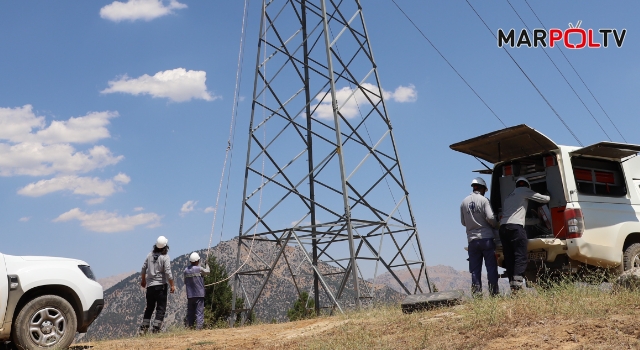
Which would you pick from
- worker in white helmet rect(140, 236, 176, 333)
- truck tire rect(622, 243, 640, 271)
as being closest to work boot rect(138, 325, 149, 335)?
worker in white helmet rect(140, 236, 176, 333)

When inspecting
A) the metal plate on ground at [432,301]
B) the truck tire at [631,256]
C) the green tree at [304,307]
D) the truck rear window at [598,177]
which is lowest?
the green tree at [304,307]

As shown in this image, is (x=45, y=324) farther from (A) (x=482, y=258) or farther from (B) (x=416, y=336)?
(A) (x=482, y=258)

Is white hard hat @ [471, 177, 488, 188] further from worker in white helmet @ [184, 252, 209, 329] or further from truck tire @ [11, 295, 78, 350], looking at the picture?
truck tire @ [11, 295, 78, 350]

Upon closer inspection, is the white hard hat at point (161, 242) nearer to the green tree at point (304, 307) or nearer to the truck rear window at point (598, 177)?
the green tree at point (304, 307)

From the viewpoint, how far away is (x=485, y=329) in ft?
21.3

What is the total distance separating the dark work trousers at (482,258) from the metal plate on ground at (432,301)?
34.7 inches

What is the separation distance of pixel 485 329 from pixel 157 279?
6888 millimetres

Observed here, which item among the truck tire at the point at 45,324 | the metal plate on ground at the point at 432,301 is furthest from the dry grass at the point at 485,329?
the truck tire at the point at 45,324

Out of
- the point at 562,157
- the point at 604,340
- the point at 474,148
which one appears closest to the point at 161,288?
the point at 474,148

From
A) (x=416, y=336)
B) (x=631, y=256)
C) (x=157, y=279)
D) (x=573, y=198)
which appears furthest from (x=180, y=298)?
(x=416, y=336)

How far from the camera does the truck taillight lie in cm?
938

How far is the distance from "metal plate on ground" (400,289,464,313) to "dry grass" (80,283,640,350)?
0.17m

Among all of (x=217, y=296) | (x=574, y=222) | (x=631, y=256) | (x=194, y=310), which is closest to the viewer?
(x=574, y=222)

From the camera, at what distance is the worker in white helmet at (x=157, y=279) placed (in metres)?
11.5
